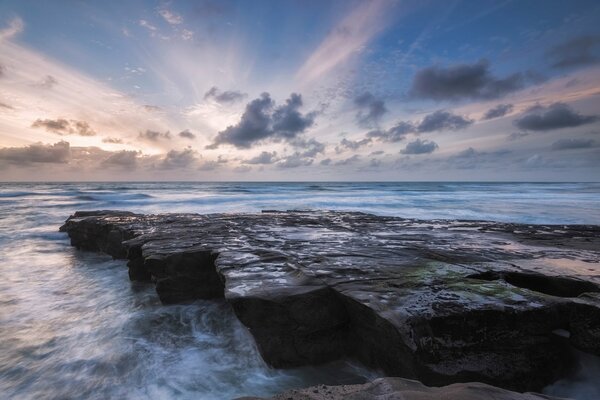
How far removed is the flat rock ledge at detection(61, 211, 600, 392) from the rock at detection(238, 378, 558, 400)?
30.0 inches

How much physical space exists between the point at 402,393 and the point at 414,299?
137 centimetres

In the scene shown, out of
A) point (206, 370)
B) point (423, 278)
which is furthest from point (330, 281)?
point (206, 370)

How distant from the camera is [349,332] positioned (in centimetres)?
371

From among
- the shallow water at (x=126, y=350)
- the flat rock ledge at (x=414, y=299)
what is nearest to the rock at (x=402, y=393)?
the flat rock ledge at (x=414, y=299)

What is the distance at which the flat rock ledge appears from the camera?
289 cm

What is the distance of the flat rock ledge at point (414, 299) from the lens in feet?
9.48

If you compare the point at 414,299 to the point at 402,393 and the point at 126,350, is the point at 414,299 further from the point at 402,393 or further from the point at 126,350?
the point at 126,350

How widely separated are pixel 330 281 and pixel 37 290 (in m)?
6.28

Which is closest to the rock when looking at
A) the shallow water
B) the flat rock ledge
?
the flat rock ledge

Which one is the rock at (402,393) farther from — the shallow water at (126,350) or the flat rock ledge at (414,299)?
the shallow water at (126,350)

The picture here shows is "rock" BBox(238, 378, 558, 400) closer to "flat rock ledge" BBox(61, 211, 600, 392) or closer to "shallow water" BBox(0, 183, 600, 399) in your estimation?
"flat rock ledge" BBox(61, 211, 600, 392)

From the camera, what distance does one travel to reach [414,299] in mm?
3215

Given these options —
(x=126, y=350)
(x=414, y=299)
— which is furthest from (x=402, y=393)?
(x=126, y=350)

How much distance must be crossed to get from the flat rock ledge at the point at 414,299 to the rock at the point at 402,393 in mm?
761
